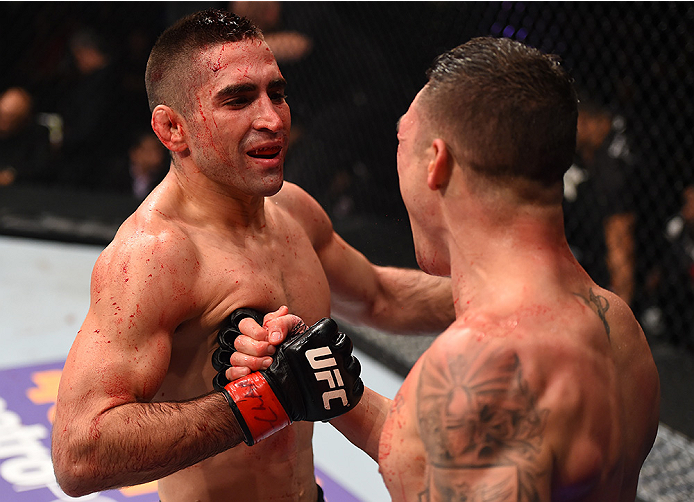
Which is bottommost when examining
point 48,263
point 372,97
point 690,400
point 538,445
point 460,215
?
point 48,263

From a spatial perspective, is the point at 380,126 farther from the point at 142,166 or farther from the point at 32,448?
the point at 32,448

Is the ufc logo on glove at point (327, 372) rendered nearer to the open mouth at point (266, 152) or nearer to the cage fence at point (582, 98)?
the open mouth at point (266, 152)

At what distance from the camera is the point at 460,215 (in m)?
1.12

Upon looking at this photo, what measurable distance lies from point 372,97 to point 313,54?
49cm

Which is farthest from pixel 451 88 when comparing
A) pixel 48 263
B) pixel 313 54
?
pixel 48 263

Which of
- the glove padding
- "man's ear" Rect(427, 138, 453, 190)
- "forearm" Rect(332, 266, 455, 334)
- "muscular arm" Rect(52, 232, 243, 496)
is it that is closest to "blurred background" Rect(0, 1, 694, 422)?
"forearm" Rect(332, 266, 455, 334)

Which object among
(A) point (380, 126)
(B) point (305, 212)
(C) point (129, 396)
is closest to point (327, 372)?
(C) point (129, 396)

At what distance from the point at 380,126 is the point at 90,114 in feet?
7.78

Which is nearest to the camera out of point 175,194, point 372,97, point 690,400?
point 175,194

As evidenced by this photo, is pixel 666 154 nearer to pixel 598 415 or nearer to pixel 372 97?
pixel 372 97

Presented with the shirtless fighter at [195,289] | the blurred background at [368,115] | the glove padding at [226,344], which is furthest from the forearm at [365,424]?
the blurred background at [368,115]

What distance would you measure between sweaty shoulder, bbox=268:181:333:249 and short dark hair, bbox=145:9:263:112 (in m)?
0.37

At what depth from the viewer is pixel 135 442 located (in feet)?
4.21

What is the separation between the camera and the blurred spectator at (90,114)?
5270mm
